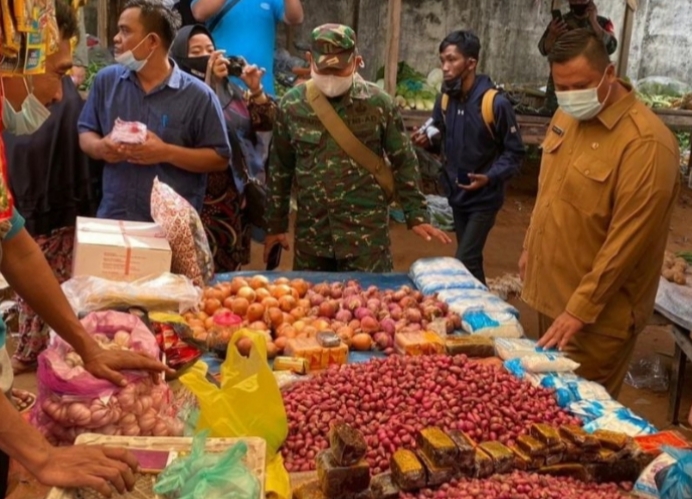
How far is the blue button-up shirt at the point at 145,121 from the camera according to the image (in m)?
4.02

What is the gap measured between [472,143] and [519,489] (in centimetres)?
368

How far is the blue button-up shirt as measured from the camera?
4.02 m

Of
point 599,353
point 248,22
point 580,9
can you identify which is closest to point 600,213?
point 599,353

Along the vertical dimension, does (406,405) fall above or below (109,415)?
below

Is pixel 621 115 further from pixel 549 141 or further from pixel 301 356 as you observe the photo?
pixel 301 356

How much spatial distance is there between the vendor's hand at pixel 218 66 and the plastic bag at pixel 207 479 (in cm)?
315

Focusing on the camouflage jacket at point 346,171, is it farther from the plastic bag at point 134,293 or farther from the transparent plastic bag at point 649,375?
the transparent plastic bag at point 649,375

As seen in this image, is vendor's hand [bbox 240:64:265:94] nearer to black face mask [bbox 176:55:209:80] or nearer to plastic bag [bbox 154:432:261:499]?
black face mask [bbox 176:55:209:80]

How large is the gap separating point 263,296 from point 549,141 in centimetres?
153

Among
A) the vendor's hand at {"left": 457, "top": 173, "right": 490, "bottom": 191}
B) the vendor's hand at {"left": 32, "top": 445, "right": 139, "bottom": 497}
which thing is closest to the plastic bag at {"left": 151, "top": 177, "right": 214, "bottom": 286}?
the vendor's hand at {"left": 32, "top": 445, "right": 139, "bottom": 497}

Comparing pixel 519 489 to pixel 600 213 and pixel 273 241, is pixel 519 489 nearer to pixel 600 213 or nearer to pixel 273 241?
pixel 600 213

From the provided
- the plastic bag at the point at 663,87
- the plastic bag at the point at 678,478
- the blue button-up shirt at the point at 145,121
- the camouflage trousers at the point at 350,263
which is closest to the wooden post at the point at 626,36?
the plastic bag at the point at 663,87

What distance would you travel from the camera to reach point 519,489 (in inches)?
86.4

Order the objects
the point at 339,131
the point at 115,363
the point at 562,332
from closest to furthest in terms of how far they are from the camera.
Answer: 1. the point at 115,363
2. the point at 562,332
3. the point at 339,131
